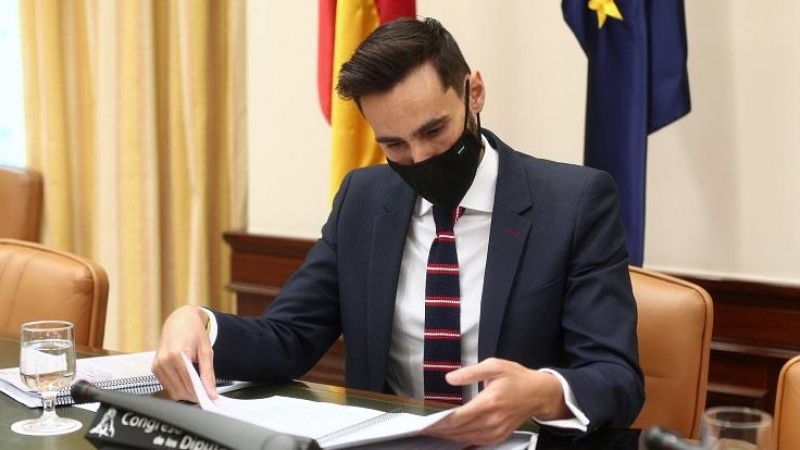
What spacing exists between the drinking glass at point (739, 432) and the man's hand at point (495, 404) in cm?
37

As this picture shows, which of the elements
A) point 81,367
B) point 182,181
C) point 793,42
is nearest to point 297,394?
point 81,367

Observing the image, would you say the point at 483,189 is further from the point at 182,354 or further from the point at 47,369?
the point at 47,369

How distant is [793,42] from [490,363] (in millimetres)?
1578

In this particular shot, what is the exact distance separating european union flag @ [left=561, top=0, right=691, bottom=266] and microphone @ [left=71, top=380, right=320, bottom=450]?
1.46 meters

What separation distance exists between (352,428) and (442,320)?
0.51 meters

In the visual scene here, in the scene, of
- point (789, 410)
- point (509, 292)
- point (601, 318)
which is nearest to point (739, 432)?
point (789, 410)

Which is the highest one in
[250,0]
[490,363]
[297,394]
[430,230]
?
[250,0]

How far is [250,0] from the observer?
342 cm

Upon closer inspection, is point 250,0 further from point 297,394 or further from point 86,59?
point 297,394

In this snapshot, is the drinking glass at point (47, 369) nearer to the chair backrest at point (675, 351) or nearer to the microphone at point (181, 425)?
the microphone at point (181, 425)

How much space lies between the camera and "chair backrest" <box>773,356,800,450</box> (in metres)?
1.45

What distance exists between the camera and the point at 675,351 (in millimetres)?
1759

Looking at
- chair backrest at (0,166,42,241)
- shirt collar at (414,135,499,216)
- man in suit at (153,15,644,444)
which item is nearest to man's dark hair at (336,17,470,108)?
man in suit at (153,15,644,444)

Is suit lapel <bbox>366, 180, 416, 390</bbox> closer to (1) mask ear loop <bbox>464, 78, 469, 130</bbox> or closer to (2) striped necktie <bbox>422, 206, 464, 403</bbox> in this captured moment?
(2) striped necktie <bbox>422, 206, 464, 403</bbox>
